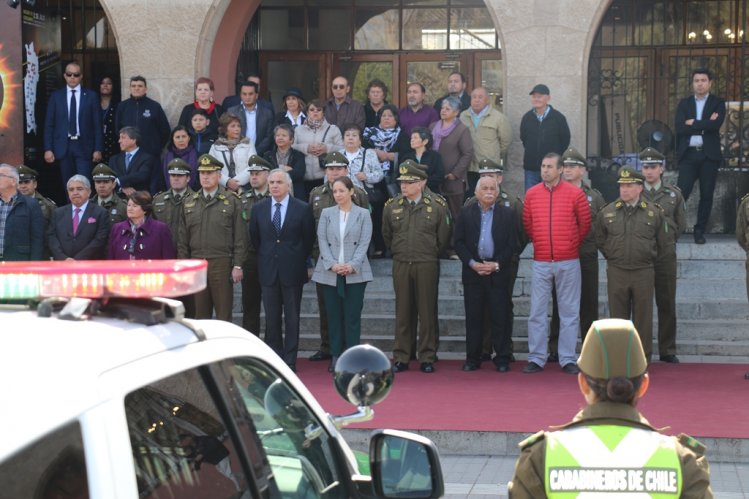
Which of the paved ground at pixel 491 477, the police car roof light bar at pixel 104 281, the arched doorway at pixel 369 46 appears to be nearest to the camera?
the police car roof light bar at pixel 104 281

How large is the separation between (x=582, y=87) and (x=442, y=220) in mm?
3992

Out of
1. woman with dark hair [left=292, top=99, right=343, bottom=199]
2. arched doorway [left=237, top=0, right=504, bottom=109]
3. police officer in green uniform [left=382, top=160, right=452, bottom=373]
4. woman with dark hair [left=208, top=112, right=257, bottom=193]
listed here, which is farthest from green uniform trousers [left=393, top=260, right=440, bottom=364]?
arched doorway [left=237, top=0, right=504, bottom=109]

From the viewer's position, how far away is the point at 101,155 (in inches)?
629

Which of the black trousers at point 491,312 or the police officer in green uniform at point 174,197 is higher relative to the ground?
the police officer in green uniform at point 174,197

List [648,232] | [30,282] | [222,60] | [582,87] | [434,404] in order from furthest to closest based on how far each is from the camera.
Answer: [222,60] < [582,87] < [648,232] < [434,404] < [30,282]

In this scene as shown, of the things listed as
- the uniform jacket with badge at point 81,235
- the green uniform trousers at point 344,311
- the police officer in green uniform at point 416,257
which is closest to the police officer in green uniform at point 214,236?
the uniform jacket with badge at point 81,235

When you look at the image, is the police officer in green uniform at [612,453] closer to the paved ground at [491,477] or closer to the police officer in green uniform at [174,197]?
the paved ground at [491,477]

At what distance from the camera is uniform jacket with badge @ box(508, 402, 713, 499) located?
133 inches

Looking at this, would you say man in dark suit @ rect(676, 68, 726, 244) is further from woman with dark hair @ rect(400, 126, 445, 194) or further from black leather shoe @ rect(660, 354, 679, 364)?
woman with dark hair @ rect(400, 126, 445, 194)

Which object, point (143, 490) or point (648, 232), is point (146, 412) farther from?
point (648, 232)

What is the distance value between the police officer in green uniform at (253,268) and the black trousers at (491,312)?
7.52 feet

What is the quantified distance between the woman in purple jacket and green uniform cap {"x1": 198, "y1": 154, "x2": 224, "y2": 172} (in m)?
0.82

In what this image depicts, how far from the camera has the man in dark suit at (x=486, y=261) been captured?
1247 centimetres

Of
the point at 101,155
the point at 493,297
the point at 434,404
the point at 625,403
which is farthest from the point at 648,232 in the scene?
the point at 625,403
